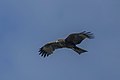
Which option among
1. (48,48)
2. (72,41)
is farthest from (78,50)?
(48,48)

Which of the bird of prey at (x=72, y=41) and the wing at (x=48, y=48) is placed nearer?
the bird of prey at (x=72, y=41)

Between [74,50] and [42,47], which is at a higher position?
[42,47]

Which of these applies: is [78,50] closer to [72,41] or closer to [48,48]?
[72,41]

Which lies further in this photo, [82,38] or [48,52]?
[48,52]

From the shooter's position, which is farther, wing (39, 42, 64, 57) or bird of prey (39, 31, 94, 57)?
wing (39, 42, 64, 57)

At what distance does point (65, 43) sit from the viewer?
32.4 meters

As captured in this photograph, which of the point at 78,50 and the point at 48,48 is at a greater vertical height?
the point at 48,48

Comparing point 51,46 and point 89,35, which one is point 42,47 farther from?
point 89,35

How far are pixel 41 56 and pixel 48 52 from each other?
59cm

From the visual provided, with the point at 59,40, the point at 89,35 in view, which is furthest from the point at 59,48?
Answer: the point at 89,35

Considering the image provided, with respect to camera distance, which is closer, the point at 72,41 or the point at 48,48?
the point at 72,41

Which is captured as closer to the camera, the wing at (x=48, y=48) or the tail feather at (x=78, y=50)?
the tail feather at (x=78, y=50)

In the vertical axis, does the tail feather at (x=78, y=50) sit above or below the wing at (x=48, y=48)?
below

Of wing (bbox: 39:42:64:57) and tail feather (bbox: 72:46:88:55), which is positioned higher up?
wing (bbox: 39:42:64:57)
